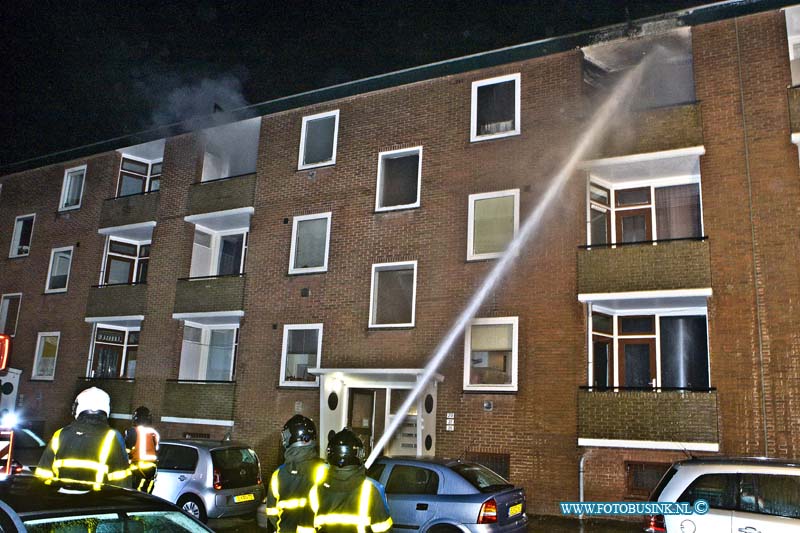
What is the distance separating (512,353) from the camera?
15.0m

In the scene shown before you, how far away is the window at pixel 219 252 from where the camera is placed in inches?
843

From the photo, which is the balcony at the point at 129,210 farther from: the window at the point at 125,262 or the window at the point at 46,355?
the window at the point at 46,355

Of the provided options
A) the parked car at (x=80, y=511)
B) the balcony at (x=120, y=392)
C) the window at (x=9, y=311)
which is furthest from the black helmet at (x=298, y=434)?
the window at (x=9, y=311)

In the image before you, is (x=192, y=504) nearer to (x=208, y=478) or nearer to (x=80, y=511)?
(x=208, y=478)

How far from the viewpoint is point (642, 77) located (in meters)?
16.2

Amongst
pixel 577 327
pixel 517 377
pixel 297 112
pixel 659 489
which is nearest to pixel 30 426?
pixel 297 112

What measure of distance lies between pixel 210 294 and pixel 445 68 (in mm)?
9311

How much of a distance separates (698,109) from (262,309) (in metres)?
12.1

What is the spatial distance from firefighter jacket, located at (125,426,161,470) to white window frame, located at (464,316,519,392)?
7849 millimetres

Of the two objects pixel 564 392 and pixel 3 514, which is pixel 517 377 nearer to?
pixel 564 392

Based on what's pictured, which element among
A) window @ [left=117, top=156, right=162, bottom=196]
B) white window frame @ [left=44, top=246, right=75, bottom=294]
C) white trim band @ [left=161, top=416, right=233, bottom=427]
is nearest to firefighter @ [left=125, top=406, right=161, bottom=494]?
white trim band @ [left=161, top=416, right=233, bottom=427]

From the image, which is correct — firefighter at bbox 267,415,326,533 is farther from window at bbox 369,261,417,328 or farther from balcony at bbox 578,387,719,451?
window at bbox 369,261,417,328

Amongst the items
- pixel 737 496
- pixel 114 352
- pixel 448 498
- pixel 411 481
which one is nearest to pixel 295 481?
pixel 448 498

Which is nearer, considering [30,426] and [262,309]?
[262,309]
